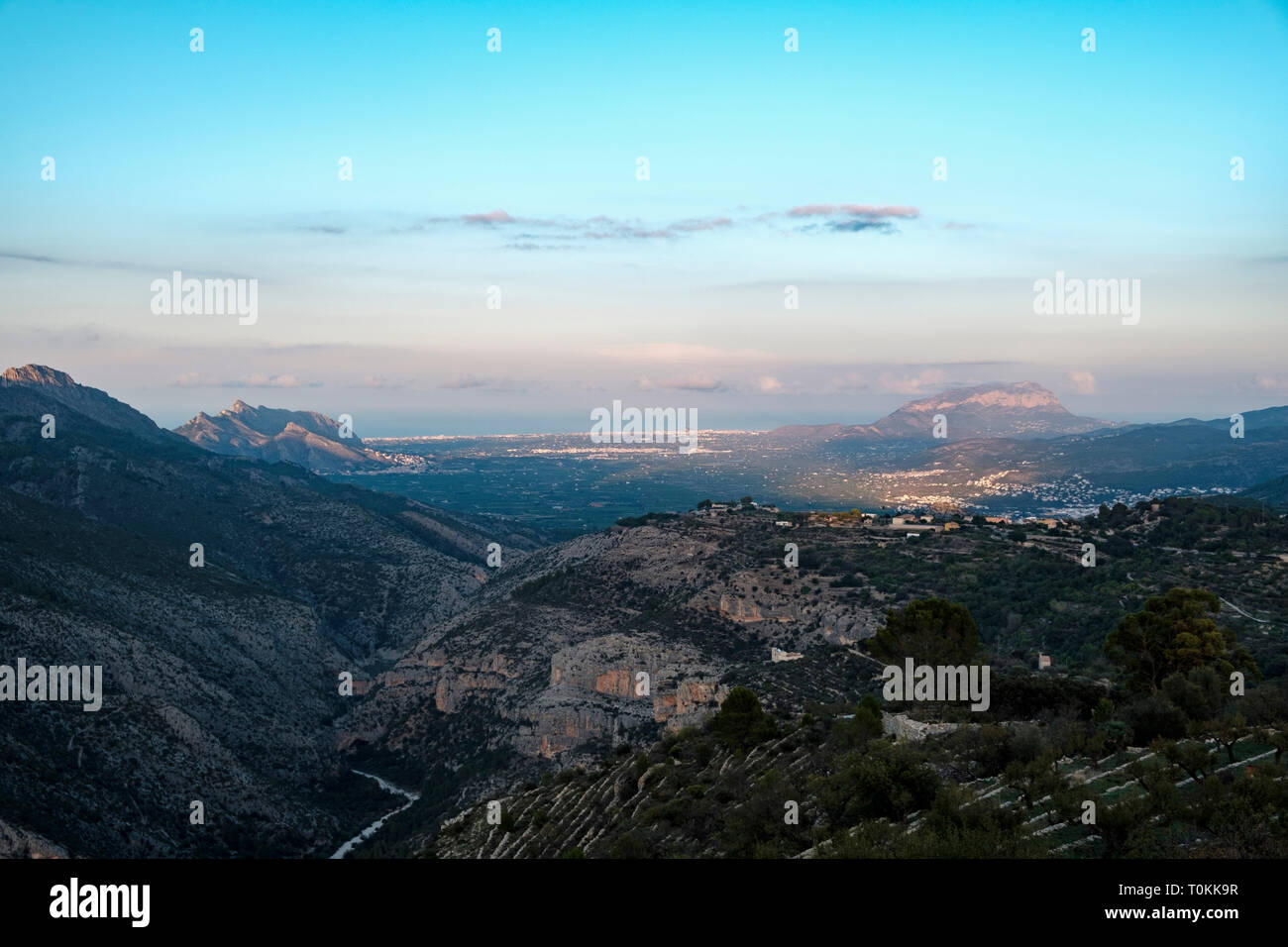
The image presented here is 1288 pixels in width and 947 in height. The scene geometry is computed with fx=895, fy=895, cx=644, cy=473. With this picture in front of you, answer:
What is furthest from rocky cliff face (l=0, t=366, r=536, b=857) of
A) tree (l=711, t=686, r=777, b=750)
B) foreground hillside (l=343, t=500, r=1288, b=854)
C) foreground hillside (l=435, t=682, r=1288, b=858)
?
tree (l=711, t=686, r=777, b=750)

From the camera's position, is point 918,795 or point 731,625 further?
point 731,625

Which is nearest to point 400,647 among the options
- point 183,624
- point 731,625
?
point 183,624

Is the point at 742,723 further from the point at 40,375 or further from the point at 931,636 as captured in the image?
the point at 40,375

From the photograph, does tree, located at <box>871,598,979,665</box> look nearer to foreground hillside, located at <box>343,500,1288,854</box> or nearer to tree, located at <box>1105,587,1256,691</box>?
foreground hillside, located at <box>343,500,1288,854</box>

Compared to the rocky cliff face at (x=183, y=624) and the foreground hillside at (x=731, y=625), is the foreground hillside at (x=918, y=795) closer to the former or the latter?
the foreground hillside at (x=731, y=625)

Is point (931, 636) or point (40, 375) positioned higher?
point (40, 375)
